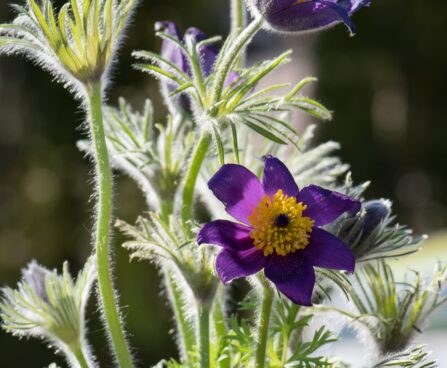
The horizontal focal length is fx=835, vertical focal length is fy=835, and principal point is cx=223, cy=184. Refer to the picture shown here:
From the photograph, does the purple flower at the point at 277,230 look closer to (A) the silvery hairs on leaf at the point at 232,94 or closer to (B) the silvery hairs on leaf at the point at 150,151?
(A) the silvery hairs on leaf at the point at 232,94

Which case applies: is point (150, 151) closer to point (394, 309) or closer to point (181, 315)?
point (181, 315)

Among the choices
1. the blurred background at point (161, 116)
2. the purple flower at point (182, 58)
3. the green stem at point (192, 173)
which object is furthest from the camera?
the blurred background at point (161, 116)

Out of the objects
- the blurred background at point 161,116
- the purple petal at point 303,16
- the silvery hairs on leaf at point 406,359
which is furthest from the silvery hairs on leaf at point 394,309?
the blurred background at point 161,116

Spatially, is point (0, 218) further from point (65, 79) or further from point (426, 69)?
point (65, 79)

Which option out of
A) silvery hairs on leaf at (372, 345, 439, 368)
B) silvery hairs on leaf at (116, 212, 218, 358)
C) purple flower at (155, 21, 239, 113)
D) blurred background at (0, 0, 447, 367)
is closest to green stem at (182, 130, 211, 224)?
silvery hairs on leaf at (116, 212, 218, 358)

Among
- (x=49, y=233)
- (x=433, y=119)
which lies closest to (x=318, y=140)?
(x=433, y=119)

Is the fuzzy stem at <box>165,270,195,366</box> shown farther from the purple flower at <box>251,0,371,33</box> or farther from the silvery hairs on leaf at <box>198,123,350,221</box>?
the purple flower at <box>251,0,371,33</box>
